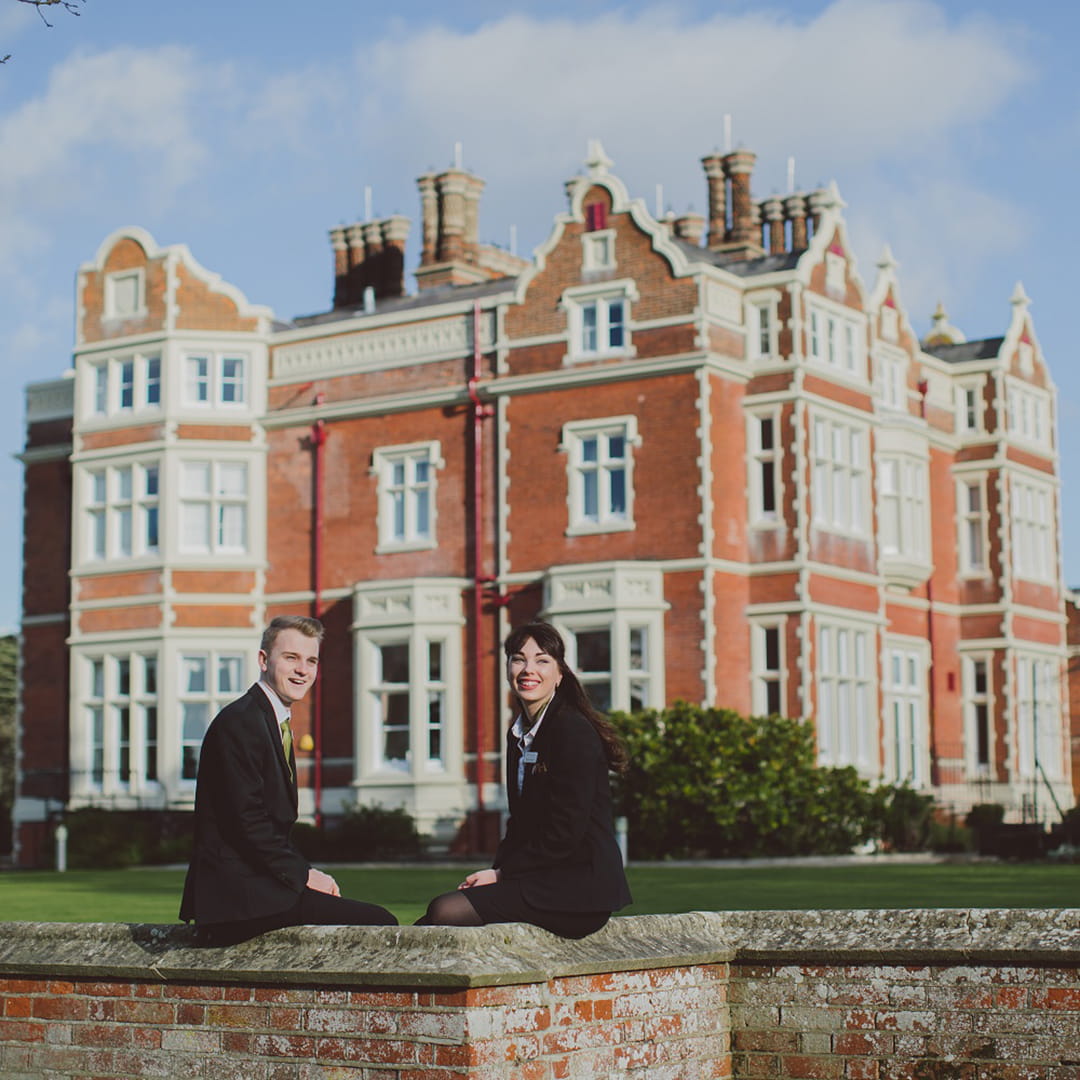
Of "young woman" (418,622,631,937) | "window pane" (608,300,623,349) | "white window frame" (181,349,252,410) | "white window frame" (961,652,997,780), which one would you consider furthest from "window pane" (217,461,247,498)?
"young woman" (418,622,631,937)

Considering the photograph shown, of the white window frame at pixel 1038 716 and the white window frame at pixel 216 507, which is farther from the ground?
the white window frame at pixel 216 507

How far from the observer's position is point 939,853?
94.2ft

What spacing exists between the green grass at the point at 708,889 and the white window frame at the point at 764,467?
732 centimetres

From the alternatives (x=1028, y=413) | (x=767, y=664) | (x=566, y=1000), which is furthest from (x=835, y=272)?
(x=566, y=1000)

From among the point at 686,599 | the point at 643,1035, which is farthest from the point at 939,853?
the point at 643,1035

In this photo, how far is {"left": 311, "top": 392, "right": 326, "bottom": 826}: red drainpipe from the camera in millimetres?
32344

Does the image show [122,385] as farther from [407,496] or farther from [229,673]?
[407,496]

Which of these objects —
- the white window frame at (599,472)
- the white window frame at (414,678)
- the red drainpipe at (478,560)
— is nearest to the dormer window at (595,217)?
the red drainpipe at (478,560)

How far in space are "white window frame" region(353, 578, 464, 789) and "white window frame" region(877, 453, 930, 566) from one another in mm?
8093

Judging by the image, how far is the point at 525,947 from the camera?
632 cm

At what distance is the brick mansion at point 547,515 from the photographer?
2975 cm

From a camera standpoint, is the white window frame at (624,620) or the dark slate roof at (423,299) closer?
the white window frame at (624,620)

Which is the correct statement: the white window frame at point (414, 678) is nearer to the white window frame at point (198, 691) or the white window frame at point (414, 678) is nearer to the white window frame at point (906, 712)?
the white window frame at point (198, 691)

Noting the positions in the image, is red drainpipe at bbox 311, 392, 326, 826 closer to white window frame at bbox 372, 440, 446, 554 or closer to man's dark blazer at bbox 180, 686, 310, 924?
white window frame at bbox 372, 440, 446, 554
